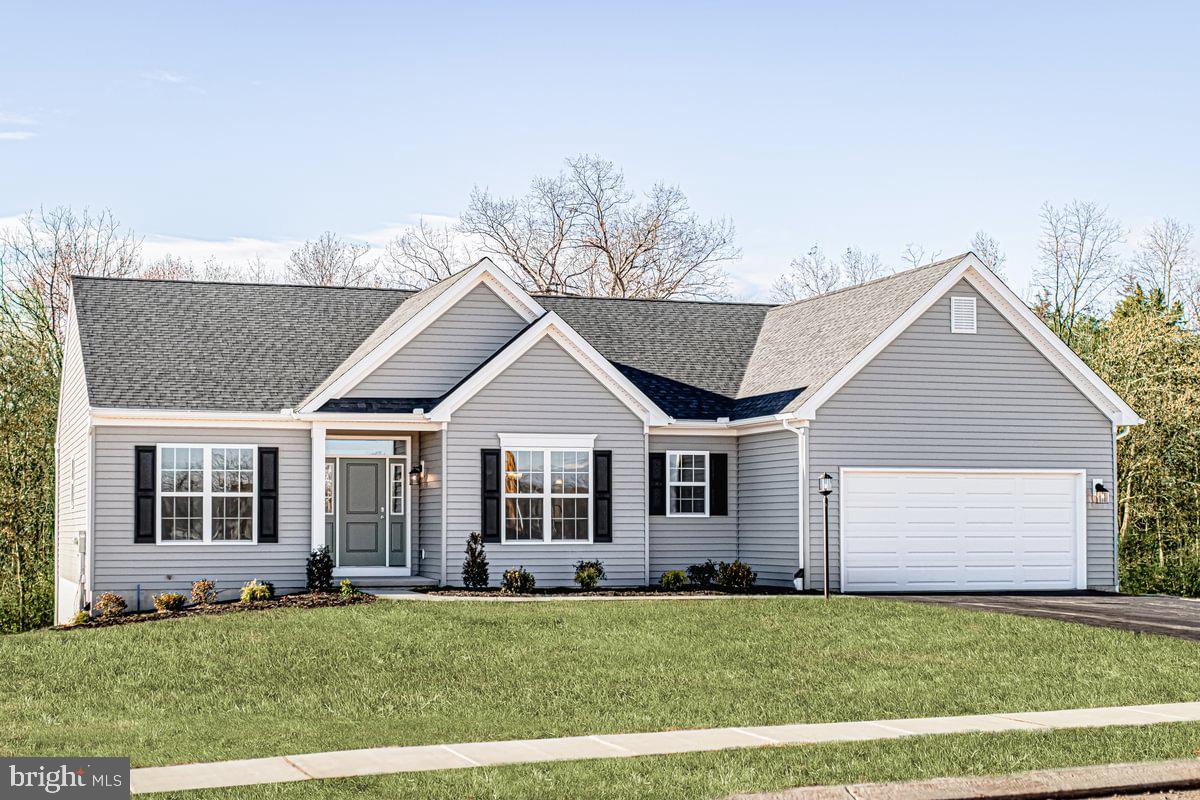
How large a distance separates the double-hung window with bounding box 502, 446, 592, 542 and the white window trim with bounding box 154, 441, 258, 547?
407cm

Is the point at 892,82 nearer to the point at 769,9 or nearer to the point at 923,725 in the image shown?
the point at 769,9

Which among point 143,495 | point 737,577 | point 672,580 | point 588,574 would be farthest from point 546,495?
point 143,495

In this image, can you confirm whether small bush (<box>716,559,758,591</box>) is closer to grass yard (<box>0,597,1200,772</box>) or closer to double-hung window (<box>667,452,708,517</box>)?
double-hung window (<box>667,452,708,517</box>)

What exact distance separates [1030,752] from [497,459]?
46.0ft

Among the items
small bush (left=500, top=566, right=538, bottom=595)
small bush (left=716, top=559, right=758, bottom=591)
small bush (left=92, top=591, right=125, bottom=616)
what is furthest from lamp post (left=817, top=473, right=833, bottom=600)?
small bush (left=92, top=591, right=125, bottom=616)

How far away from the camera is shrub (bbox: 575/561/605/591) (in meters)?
23.4

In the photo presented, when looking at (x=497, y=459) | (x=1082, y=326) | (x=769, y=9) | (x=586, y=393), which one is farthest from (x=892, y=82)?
(x=1082, y=326)

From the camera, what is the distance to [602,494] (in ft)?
79.4

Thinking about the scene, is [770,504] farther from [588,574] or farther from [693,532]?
[588,574]

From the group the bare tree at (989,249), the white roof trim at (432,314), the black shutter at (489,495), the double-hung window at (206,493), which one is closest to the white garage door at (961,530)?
the black shutter at (489,495)

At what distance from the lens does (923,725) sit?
39.2 ft

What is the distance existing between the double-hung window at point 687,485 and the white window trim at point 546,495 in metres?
2.28

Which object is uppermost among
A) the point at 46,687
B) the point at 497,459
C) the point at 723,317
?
the point at 723,317

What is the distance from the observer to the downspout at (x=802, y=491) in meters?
23.9
